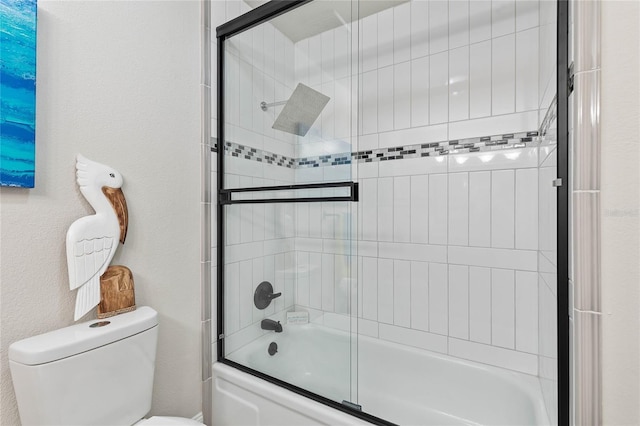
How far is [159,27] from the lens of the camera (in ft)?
4.21

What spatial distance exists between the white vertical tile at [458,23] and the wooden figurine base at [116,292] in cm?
181

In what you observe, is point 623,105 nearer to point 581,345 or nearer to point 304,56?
point 581,345

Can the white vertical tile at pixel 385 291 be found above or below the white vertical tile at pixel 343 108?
below

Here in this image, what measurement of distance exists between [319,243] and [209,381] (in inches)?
35.9

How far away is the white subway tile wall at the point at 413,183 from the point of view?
Answer: 1.22m

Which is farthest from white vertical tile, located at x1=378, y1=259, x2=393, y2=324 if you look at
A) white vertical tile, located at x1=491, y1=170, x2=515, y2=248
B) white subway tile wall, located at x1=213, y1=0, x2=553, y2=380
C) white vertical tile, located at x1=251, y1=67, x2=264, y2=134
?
white vertical tile, located at x1=251, y1=67, x2=264, y2=134

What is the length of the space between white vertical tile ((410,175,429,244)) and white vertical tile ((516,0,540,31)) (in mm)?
793

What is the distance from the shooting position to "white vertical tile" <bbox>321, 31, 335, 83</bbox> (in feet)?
3.85

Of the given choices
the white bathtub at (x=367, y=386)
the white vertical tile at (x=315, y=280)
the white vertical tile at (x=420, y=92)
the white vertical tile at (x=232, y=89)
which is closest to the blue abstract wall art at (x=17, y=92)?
the white vertical tile at (x=232, y=89)

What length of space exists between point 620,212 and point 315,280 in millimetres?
939

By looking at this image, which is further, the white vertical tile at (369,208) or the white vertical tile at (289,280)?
the white vertical tile at (369,208)

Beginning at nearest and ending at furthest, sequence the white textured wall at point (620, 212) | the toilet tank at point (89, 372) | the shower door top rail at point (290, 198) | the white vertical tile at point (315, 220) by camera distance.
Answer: the white textured wall at point (620, 212) < the toilet tank at point (89, 372) < the shower door top rail at point (290, 198) < the white vertical tile at point (315, 220)

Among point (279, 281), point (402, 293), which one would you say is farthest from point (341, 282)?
point (402, 293)

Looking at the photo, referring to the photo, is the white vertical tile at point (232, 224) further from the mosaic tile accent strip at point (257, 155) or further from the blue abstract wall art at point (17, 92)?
the blue abstract wall art at point (17, 92)
